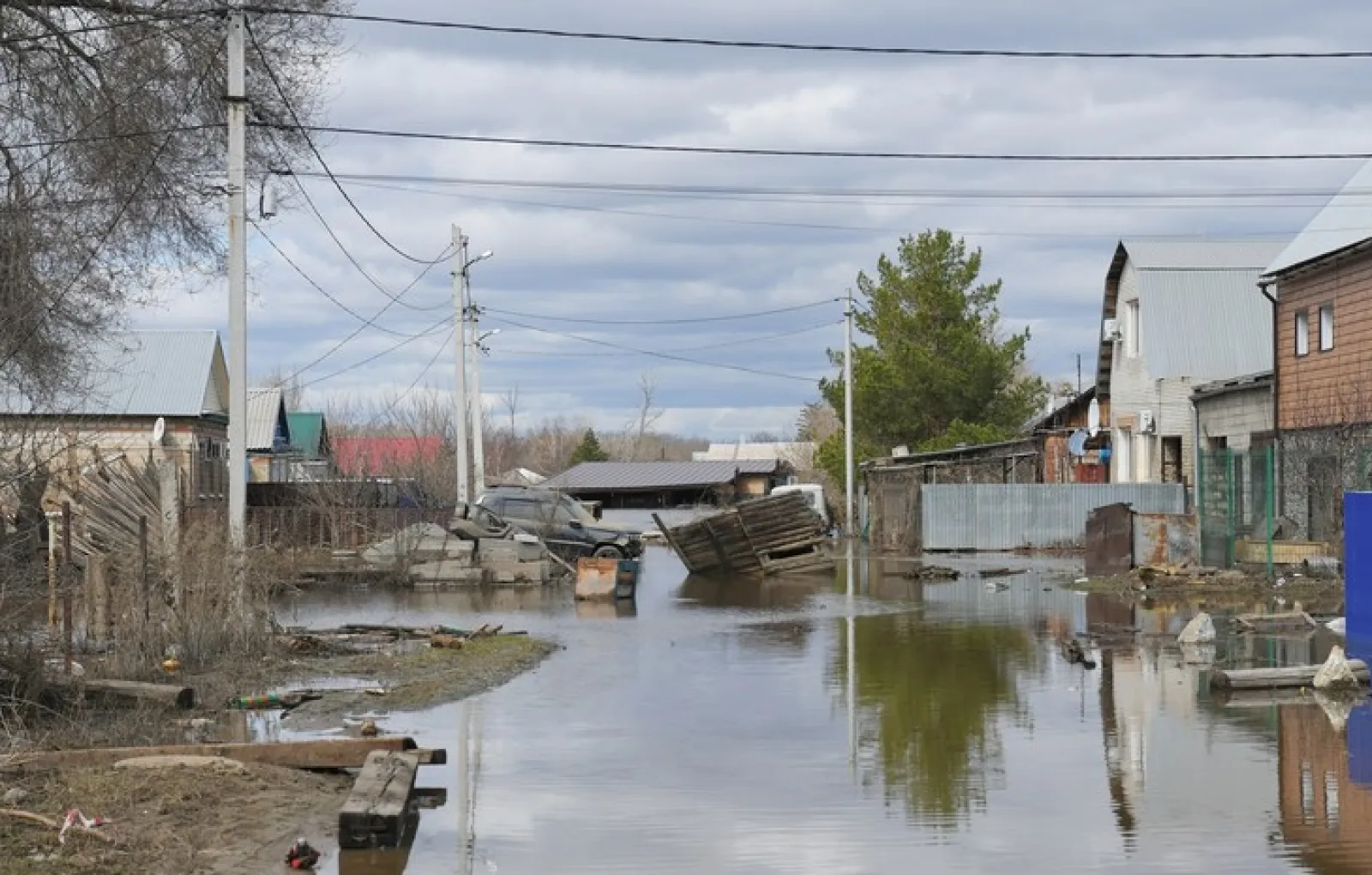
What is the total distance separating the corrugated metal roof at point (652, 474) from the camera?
82625mm

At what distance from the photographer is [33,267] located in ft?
64.8

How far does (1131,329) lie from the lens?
153 ft

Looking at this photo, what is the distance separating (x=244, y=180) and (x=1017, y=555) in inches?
1081

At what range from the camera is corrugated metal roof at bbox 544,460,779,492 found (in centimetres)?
8262

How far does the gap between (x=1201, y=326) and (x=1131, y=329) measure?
2120 mm

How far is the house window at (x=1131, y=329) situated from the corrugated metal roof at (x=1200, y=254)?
3.94ft

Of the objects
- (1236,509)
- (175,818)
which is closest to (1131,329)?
(1236,509)

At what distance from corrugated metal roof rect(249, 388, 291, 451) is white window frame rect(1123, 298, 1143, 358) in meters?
27.0

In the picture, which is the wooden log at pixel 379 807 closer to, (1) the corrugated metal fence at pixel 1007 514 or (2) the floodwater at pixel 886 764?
(2) the floodwater at pixel 886 764

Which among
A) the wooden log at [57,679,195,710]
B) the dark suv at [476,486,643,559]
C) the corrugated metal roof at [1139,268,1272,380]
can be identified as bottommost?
the wooden log at [57,679,195,710]

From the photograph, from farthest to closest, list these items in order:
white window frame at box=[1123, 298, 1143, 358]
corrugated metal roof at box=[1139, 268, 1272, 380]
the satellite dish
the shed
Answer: the shed, the satellite dish, white window frame at box=[1123, 298, 1143, 358], corrugated metal roof at box=[1139, 268, 1272, 380]

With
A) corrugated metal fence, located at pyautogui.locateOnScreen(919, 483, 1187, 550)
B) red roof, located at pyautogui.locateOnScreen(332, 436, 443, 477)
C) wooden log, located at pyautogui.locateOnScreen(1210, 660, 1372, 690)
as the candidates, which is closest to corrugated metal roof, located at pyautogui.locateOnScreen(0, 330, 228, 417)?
red roof, located at pyautogui.locateOnScreen(332, 436, 443, 477)

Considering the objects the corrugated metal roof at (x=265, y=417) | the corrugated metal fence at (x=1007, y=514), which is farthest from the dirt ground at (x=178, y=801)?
the corrugated metal roof at (x=265, y=417)

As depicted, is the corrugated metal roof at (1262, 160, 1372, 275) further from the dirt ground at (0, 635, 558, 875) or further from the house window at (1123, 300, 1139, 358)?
the dirt ground at (0, 635, 558, 875)
